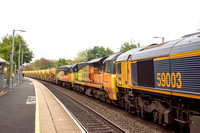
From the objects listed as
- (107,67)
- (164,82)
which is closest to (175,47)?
(164,82)

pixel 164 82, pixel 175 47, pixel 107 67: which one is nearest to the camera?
pixel 175 47

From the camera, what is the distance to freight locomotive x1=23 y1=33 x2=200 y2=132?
21.5 feet

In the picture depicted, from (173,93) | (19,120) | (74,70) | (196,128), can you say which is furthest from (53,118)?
(74,70)

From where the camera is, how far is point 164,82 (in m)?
7.94

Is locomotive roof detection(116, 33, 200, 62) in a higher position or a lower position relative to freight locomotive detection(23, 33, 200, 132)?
higher

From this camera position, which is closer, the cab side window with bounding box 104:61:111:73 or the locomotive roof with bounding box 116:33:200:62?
the locomotive roof with bounding box 116:33:200:62

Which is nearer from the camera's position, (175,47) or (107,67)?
(175,47)

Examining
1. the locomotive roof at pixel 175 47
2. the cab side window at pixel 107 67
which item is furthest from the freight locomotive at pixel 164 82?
the cab side window at pixel 107 67

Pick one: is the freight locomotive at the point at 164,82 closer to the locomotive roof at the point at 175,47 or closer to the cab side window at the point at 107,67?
the locomotive roof at the point at 175,47

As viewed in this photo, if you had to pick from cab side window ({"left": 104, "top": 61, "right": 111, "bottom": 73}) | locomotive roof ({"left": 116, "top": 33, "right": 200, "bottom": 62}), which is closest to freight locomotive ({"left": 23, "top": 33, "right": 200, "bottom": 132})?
locomotive roof ({"left": 116, "top": 33, "right": 200, "bottom": 62})

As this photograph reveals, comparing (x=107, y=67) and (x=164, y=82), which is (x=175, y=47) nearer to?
(x=164, y=82)

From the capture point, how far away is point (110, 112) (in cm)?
1299

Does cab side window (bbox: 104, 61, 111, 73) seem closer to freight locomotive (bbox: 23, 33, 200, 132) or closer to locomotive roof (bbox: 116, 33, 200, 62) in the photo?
freight locomotive (bbox: 23, 33, 200, 132)

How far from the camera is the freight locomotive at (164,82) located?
654 centimetres
